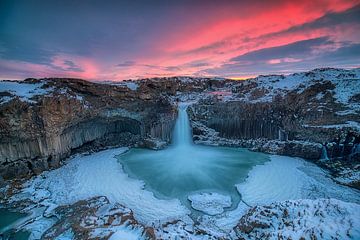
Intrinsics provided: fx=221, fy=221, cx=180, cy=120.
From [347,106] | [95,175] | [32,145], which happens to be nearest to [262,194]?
[95,175]

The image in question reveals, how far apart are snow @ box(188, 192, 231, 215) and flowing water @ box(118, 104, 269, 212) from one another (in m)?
0.43

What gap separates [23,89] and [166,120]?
1338cm

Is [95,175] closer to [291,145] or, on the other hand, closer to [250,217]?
[250,217]

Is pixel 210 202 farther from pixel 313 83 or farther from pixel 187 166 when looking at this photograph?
pixel 313 83

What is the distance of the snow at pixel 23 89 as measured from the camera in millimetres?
17734

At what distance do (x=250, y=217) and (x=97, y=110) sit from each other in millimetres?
16983

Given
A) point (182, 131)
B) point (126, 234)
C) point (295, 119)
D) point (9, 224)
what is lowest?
point (9, 224)

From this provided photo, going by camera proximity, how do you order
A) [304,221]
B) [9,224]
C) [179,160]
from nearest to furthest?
[304,221] < [9,224] < [179,160]

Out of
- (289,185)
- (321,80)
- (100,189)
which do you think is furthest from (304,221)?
(321,80)

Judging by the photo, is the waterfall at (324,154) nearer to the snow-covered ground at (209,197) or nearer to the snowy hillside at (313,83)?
the snow-covered ground at (209,197)

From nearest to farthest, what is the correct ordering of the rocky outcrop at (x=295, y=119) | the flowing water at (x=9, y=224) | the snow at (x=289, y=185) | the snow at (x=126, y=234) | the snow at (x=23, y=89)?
1. the snow at (x=126, y=234)
2. the flowing water at (x=9, y=224)
3. the snow at (x=289, y=185)
4. the snow at (x=23, y=89)
5. the rocky outcrop at (x=295, y=119)

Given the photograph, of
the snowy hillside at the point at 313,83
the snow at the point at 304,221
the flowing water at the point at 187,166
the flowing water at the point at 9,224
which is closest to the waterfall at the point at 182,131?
the flowing water at the point at 187,166

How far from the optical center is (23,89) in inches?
743

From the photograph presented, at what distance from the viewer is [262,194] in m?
13.5
